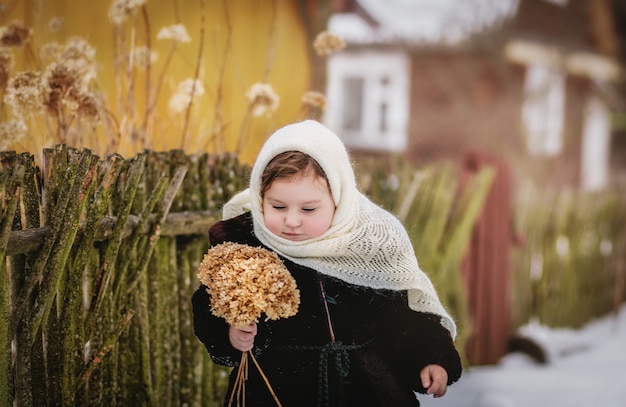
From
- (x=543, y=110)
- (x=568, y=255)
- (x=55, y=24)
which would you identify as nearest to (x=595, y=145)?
(x=543, y=110)

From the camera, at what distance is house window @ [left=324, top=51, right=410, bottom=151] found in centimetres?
2028

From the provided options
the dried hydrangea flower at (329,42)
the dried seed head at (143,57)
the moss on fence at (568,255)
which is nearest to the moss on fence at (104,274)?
the dried seed head at (143,57)

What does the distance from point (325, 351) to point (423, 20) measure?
17.9 metres

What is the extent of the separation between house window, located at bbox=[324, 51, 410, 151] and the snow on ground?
13.2 m

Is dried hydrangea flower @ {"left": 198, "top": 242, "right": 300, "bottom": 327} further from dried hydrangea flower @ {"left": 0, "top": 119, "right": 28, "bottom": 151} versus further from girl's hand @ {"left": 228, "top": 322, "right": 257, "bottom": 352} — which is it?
dried hydrangea flower @ {"left": 0, "top": 119, "right": 28, "bottom": 151}

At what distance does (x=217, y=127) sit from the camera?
4.16 m

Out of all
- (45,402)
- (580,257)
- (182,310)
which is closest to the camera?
(45,402)

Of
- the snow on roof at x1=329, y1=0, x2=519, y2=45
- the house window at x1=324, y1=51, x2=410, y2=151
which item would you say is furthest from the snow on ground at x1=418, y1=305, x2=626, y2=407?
A: the house window at x1=324, y1=51, x2=410, y2=151

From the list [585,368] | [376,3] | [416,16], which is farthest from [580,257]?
[376,3]

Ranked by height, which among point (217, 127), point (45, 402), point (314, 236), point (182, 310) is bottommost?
point (45, 402)

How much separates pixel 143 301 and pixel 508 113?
15495 mm

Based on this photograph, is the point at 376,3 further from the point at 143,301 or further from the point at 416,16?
the point at 143,301

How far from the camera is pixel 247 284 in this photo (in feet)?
6.98

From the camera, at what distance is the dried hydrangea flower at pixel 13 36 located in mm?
3277
